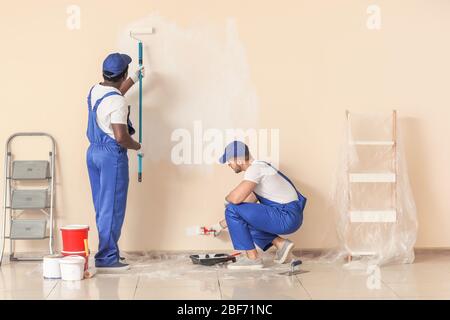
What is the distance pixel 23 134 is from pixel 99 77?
683 millimetres

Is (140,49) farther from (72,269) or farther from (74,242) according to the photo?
(72,269)

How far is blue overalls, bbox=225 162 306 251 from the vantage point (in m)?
5.12

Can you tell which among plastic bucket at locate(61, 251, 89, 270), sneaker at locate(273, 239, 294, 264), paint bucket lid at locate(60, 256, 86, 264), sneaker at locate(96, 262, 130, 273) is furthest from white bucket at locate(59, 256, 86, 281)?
sneaker at locate(273, 239, 294, 264)

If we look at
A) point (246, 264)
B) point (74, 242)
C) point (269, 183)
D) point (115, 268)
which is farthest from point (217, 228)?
point (74, 242)

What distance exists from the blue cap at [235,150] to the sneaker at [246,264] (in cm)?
69

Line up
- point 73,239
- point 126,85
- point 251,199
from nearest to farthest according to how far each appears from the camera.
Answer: point 73,239 < point 251,199 < point 126,85

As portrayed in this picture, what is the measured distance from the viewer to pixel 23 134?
5.55 metres

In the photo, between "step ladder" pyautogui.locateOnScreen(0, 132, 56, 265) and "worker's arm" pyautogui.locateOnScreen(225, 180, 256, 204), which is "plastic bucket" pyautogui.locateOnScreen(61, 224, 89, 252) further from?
"worker's arm" pyautogui.locateOnScreen(225, 180, 256, 204)

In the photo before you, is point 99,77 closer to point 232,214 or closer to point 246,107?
point 246,107

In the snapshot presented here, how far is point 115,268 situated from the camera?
16.7ft

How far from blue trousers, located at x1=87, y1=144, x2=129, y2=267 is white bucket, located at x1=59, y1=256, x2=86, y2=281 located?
0.37 m

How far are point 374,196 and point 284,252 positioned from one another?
851mm
